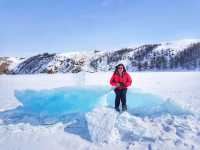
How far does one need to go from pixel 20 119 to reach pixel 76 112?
1.29 metres

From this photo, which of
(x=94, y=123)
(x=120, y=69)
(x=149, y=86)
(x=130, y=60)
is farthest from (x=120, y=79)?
(x=130, y=60)

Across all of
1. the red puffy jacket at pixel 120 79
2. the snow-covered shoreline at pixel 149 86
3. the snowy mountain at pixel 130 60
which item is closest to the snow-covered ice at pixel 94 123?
the red puffy jacket at pixel 120 79

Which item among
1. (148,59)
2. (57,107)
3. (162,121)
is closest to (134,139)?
(162,121)

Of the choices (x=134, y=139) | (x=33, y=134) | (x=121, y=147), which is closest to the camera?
(x=121, y=147)

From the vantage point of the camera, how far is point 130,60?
144 meters

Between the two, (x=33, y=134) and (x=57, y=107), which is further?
(x=57, y=107)

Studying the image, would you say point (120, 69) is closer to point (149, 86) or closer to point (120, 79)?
point (120, 79)

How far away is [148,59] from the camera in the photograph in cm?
13750

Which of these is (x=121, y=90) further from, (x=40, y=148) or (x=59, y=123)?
(x=40, y=148)

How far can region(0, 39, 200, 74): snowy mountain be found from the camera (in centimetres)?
12250

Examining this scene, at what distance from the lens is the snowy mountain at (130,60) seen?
402ft

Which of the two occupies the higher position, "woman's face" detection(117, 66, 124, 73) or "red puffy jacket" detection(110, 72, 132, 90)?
"woman's face" detection(117, 66, 124, 73)

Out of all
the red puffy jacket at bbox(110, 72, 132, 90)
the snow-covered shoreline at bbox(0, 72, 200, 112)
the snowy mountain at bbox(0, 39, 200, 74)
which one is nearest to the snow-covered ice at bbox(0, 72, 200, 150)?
the red puffy jacket at bbox(110, 72, 132, 90)

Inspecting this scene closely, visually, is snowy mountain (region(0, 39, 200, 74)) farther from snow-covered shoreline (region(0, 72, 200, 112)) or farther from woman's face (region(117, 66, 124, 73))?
woman's face (region(117, 66, 124, 73))
